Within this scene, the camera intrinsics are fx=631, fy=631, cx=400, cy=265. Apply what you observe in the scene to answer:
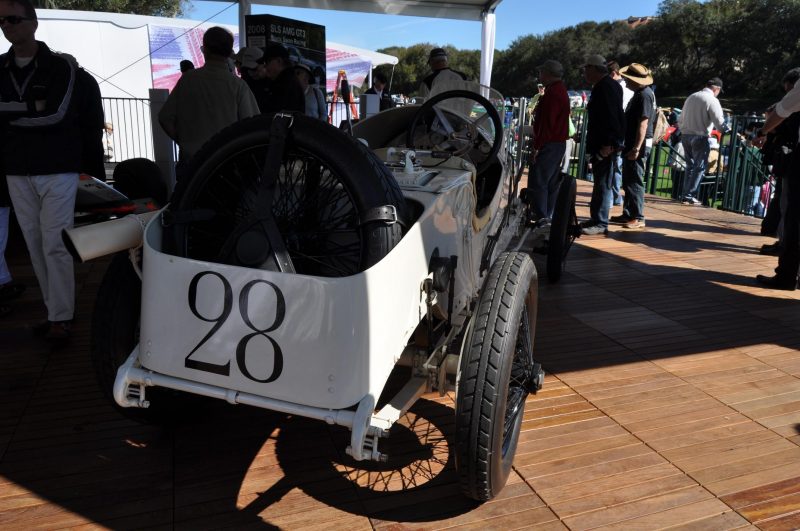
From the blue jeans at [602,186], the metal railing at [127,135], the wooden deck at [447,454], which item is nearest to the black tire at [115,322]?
the wooden deck at [447,454]

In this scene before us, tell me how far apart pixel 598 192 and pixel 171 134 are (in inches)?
191

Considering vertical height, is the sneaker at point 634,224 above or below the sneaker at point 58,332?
above

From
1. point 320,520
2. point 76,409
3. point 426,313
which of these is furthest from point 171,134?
point 320,520

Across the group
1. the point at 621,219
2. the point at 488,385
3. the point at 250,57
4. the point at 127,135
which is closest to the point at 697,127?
the point at 621,219

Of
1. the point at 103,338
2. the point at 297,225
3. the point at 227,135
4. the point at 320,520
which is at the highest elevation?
→ the point at 227,135

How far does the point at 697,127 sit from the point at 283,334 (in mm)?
9433

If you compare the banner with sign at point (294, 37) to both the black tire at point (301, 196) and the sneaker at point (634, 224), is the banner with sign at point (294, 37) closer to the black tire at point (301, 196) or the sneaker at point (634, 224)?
the sneaker at point (634, 224)

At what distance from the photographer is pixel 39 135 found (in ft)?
11.9

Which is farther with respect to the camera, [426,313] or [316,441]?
[316,441]

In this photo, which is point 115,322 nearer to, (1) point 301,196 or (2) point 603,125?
(1) point 301,196

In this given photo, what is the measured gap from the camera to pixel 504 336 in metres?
2.31

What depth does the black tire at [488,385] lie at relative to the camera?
2207mm

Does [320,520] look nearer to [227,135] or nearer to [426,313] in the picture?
[426,313]

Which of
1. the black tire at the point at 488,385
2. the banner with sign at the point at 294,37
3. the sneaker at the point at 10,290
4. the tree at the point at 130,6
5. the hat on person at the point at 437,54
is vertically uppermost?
the tree at the point at 130,6
